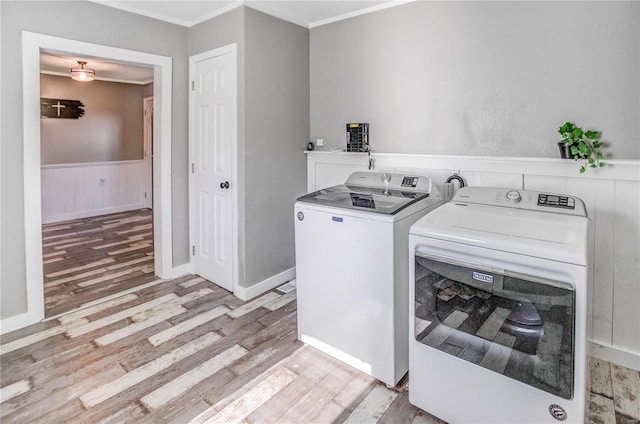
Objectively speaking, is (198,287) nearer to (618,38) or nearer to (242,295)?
(242,295)

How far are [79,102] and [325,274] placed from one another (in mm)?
5727

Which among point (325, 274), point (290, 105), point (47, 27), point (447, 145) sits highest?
point (47, 27)

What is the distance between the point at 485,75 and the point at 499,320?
162cm

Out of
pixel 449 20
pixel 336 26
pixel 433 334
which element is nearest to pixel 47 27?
pixel 336 26

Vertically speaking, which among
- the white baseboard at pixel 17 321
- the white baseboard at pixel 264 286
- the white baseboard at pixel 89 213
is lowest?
the white baseboard at pixel 17 321

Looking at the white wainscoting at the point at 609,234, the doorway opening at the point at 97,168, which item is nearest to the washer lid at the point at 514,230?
the white wainscoting at the point at 609,234

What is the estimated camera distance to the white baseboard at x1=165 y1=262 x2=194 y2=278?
3453 millimetres

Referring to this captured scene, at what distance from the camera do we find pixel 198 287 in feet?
10.8

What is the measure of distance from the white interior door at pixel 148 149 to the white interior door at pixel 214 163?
3807 mm

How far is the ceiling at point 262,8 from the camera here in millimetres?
2818

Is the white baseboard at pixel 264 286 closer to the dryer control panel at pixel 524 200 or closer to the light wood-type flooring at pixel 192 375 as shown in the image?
the light wood-type flooring at pixel 192 375

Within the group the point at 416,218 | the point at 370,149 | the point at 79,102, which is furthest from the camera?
the point at 79,102

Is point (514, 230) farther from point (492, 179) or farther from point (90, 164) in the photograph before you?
point (90, 164)

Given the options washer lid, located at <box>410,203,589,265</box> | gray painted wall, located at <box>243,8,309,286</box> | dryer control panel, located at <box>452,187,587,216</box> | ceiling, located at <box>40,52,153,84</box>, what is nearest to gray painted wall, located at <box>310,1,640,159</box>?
gray painted wall, located at <box>243,8,309,286</box>
